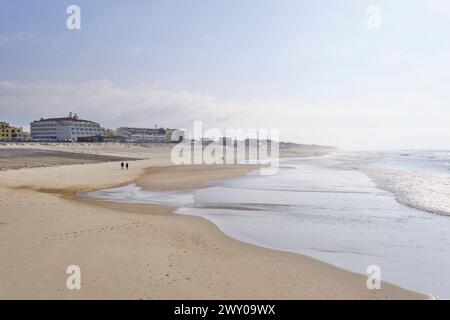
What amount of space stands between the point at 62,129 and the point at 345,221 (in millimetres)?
118753

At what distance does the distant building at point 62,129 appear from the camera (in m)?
115

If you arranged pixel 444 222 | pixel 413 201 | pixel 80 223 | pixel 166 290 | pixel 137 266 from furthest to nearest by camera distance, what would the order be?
pixel 413 201, pixel 444 222, pixel 80 223, pixel 137 266, pixel 166 290

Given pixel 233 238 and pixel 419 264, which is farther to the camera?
pixel 233 238

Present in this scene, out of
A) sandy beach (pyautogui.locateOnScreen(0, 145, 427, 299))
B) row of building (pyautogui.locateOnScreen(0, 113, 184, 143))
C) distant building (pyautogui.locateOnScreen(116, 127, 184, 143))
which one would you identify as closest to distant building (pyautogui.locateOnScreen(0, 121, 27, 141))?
row of building (pyautogui.locateOnScreen(0, 113, 184, 143))

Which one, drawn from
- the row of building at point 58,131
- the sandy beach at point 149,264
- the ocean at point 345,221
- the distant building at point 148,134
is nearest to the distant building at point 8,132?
the row of building at point 58,131

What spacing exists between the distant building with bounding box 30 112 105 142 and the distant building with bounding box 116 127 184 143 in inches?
660

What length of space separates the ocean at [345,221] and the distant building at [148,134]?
121815 mm

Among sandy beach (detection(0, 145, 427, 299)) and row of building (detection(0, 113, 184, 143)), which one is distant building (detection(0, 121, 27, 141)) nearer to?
row of building (detection(0, 113, 184, 143))

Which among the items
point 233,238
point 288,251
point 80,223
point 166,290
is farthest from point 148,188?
point 166,290

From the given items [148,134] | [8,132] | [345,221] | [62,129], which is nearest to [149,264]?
[345,221]

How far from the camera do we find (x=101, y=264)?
6766 mm

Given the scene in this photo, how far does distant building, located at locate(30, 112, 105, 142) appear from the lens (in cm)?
11525

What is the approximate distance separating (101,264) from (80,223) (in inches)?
155

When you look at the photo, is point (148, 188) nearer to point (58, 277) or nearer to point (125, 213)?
point (125, 213)
